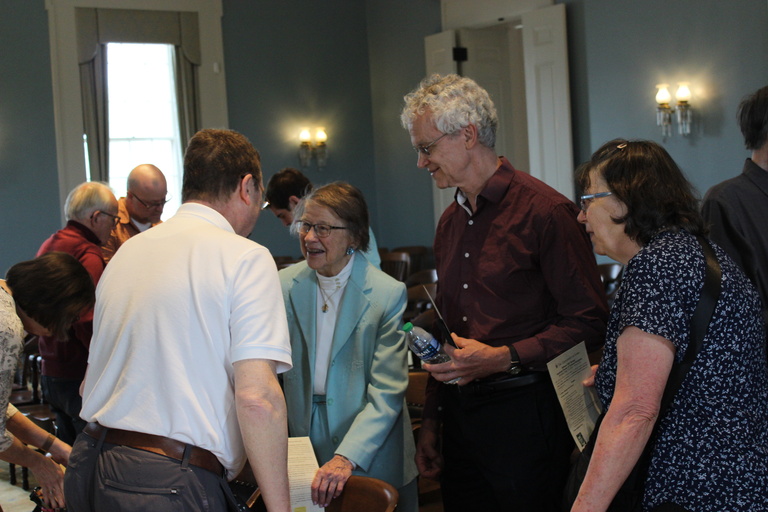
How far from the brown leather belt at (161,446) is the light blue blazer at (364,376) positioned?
719mm

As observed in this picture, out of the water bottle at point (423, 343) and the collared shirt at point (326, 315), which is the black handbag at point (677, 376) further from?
the collared shirt at point (326, 315)

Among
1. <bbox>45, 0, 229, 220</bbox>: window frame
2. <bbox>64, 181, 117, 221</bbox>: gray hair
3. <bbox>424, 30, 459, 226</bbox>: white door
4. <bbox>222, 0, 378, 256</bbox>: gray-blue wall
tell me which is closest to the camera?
<bbox>64, 181, 117, 221</bbox>: gray hair

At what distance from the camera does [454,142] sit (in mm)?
2326

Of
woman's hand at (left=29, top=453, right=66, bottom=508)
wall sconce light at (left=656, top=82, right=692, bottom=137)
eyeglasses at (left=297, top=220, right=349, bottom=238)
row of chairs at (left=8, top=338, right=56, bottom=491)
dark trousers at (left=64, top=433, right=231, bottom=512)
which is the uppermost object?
wall sconce light at (left=656, top=82, right=692, bottom=137)

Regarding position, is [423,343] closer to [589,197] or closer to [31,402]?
[589,197]

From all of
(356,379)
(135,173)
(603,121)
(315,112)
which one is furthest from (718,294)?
(315,112)

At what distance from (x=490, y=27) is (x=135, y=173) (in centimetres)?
615

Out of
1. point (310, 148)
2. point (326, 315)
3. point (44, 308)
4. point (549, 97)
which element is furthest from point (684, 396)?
point (310, 148)

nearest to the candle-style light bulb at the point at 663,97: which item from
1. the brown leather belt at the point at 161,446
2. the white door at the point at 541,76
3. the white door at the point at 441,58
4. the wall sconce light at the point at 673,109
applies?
the wall sconce light at the point at 673,109

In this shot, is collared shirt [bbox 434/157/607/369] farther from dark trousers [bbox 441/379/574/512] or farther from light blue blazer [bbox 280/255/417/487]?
light blue blazer [bbox 280/255/417/487]

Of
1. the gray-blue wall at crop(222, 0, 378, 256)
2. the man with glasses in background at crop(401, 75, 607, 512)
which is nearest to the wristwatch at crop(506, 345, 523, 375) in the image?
the man with glasses in background at crop(401, 75, 607, 512)

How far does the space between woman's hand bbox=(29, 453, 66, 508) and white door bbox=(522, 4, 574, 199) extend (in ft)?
21.1

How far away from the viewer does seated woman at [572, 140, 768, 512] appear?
61.1 inches

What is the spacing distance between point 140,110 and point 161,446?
8.73 m
